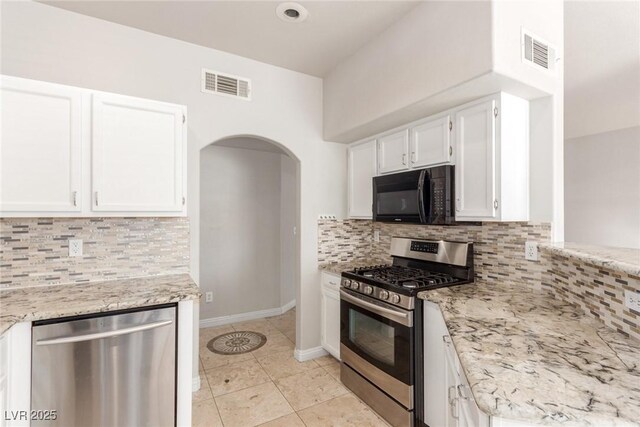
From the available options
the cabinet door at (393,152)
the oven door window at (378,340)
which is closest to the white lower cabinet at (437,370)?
the oven door window at (378,340)

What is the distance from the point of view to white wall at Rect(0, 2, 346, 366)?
2.01m

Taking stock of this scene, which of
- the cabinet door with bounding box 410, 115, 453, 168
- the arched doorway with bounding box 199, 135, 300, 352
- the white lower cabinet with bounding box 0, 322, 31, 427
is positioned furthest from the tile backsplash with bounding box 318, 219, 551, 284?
the white lower cabinet with bounding box 0, 322, 31, 427

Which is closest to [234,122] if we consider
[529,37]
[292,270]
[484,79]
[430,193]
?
[430,193]

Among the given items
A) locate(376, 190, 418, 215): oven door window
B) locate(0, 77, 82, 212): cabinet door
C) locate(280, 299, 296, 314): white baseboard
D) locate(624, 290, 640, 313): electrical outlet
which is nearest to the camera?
locate(624, 290, 640, 313): electrical outlet

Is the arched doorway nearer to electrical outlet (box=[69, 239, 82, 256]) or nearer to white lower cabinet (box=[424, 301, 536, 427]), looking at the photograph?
electrical outlet (box=[69, 239, 82, 256])

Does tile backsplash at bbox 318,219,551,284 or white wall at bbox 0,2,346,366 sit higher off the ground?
white wall at bbox 0,2,346,366

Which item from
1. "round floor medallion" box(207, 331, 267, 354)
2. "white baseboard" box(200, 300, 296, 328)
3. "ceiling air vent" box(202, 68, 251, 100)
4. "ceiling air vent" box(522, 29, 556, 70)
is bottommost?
"round floor medallion" box(207, 331, 267, 354)

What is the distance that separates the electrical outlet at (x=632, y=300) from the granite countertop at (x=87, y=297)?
206 centimetres

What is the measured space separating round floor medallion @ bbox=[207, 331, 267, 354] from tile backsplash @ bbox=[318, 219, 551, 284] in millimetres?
1228

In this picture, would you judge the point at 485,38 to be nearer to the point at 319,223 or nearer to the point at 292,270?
the point at 319,223

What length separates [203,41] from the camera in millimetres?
2453

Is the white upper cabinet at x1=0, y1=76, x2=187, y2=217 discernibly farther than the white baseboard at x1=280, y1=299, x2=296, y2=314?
No

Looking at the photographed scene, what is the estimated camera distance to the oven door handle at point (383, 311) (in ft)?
6.22

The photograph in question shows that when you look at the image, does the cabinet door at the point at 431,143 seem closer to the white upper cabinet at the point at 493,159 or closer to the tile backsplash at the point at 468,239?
the white upper cabinet at the point at 493,159
